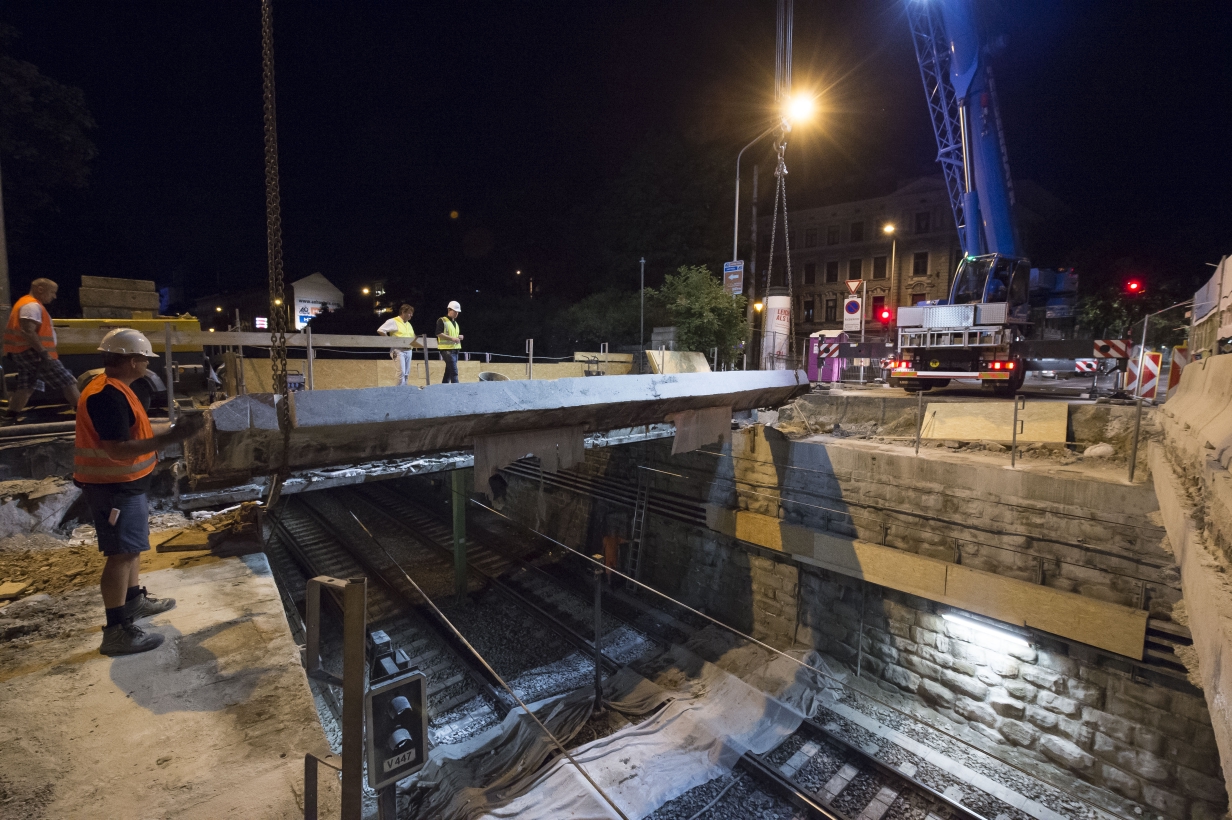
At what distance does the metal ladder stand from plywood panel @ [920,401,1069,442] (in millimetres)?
5808

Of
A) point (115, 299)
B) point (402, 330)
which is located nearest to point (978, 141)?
point (402, 330)

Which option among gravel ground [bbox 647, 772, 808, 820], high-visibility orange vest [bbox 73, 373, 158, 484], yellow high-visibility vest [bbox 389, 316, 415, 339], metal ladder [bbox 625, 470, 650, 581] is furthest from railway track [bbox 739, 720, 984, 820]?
yellow high-visibility vest [bbox 389, 316, 415, 339]

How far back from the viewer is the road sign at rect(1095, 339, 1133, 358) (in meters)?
10.5

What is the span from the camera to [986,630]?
7.32m

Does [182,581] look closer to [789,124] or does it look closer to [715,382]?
[715,382]

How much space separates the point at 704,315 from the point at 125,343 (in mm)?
17950

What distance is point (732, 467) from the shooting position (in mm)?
10523

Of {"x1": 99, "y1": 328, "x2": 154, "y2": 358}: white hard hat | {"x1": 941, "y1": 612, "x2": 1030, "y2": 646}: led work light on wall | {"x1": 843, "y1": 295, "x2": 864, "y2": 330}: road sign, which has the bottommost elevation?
{"x1": 941, "y1": 612, "x2": 1030, "y2": 646}: led work light on wall

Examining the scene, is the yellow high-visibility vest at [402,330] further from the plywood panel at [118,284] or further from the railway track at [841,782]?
the railway track at [841,782]

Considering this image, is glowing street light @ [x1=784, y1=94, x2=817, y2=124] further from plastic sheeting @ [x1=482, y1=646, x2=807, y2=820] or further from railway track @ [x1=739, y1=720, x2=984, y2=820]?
railway track @ [x1=739, y1=720, x2=984, y2=820]

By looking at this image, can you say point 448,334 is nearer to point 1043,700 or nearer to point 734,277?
point 1043,700

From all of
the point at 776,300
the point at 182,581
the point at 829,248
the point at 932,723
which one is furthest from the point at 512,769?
the point at 829,248

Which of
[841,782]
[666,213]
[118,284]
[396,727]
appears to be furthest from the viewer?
[666,213]

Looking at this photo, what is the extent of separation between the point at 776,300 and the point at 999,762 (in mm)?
12921
